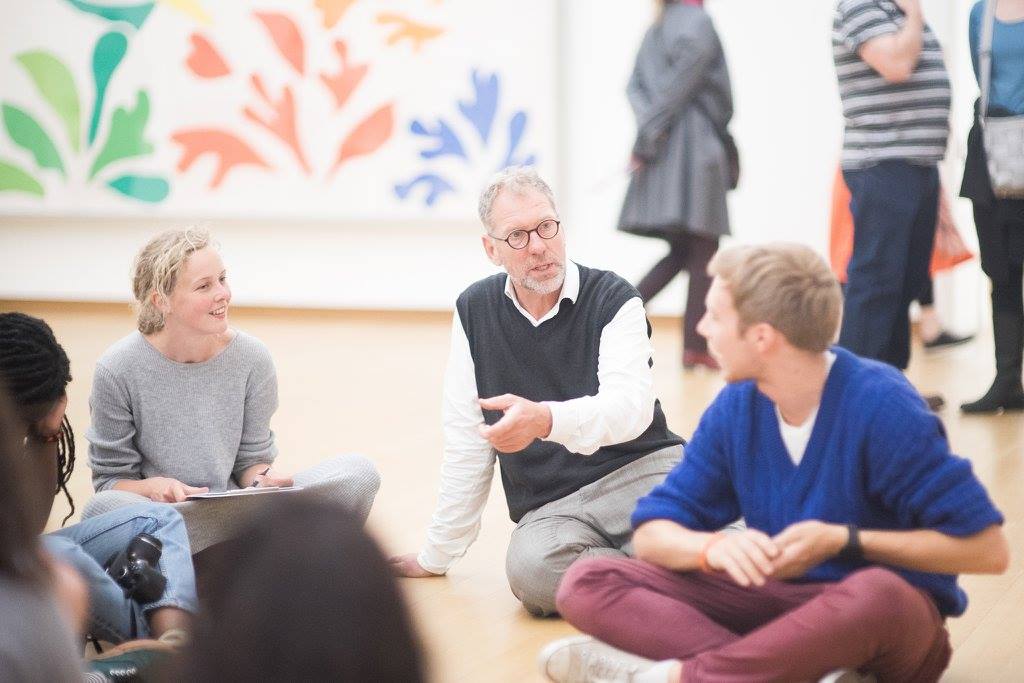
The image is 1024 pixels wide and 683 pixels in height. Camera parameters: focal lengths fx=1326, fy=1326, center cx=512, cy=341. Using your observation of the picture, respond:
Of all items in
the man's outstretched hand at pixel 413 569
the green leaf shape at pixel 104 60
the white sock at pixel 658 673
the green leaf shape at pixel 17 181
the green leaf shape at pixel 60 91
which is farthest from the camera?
the green leaf shape at pixel 17 181

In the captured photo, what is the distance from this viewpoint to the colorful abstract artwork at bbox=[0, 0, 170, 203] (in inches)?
339

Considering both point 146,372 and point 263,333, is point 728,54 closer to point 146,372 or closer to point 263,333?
point 263,333

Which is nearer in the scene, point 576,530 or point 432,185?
point 576,530

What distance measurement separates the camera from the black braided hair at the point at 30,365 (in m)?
2.81

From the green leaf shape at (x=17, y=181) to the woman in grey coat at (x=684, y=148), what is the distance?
14.8ft

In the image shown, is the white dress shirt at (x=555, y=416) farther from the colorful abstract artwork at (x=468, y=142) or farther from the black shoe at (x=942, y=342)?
the colorful abstract artwork at (x=468, y=142)

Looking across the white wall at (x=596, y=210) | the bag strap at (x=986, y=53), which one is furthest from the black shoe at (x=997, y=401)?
the white wall at (x=596, y=210)

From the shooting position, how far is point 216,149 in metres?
8.54

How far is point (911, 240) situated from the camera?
190 inches

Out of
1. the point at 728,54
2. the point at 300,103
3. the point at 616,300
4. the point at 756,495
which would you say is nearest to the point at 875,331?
the point at 616,300

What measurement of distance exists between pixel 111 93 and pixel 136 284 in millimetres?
5850

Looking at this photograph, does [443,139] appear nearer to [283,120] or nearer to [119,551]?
[283,120]

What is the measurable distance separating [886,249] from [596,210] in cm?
338

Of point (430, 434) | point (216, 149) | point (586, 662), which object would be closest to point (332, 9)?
point (216, 149)
